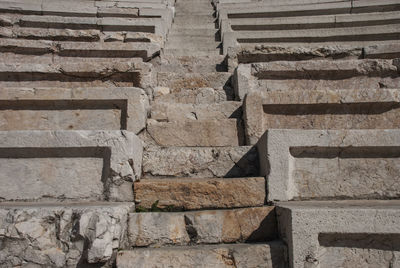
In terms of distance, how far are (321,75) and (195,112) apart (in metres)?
1.46

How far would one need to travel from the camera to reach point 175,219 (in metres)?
2.01

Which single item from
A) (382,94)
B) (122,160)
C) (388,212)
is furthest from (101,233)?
(382,94)

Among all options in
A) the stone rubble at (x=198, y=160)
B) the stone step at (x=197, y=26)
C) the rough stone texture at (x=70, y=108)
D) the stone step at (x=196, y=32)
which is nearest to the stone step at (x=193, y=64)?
the stone rubble at (x=198, y=160)

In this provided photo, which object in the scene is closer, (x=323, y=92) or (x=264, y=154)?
(x=264, y=154)

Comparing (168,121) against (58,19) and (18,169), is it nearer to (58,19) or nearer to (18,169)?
(18,169)

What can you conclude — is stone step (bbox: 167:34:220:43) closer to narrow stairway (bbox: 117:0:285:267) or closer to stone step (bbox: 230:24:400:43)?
stone step (bbox: 230:24:400:43)

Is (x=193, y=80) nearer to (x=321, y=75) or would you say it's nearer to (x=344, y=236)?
(x=321, y=75)

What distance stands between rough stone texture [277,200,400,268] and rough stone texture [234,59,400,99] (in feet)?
6.57

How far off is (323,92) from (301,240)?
1593 millimetres

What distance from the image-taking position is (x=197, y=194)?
2178 millimetres

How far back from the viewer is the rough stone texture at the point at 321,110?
2.91m

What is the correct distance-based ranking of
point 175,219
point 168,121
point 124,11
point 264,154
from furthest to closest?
point 124,11 < point 168,121 < point 264,154 < point 175,219

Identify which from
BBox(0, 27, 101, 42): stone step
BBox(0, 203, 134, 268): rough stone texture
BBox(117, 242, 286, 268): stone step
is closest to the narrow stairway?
BBox(117, 242, 286, 268): stone step

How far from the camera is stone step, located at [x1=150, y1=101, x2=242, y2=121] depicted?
10.6 feet
